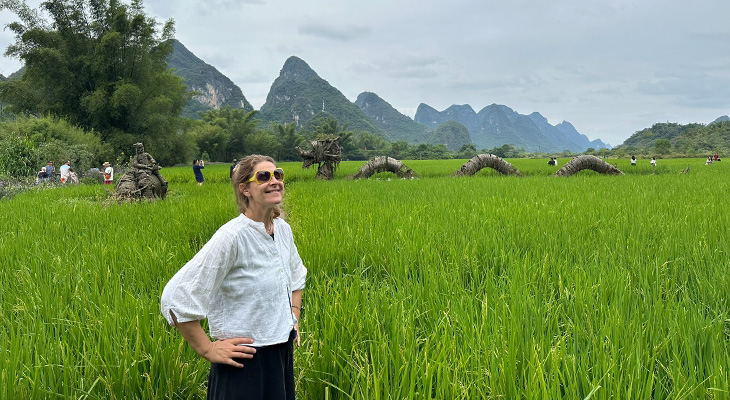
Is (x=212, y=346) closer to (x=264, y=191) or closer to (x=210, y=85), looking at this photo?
(x=264, y=191)

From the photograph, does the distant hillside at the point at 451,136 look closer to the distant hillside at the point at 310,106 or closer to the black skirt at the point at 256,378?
the distant hillside at the point at 310,106

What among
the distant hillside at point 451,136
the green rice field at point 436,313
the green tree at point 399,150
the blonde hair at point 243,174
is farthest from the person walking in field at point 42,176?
the distant hillside at point 451,136

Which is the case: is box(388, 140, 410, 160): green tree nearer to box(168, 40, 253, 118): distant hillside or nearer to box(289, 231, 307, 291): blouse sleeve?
box(289, 231, 307, 291): blouse sleeve

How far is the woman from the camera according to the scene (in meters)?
0.90

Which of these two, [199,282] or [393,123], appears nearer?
[199,282]

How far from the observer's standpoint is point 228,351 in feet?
3.04

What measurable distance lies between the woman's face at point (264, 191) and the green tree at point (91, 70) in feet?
77.4

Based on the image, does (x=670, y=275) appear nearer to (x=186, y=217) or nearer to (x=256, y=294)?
(x=256, y=294)

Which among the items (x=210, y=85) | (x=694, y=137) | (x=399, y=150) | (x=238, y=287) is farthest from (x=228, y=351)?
(x=210, y=85)

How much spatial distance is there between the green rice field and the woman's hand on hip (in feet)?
0.97

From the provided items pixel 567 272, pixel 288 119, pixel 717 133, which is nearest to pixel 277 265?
pixel 567 272

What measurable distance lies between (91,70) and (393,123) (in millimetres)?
131463

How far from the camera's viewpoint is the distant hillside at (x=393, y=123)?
137 metres

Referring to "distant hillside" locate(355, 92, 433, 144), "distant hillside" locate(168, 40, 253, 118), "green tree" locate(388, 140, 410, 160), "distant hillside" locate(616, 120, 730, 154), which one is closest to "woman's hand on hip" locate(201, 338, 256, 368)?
"green tree" locate(388, 140, 410, 160)
